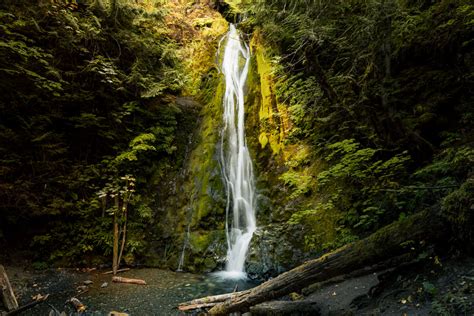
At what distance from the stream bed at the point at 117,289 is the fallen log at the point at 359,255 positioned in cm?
176

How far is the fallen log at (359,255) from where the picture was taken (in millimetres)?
2998

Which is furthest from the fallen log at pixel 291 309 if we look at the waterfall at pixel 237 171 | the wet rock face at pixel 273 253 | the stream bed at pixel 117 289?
the waterfall at pixel 237 171

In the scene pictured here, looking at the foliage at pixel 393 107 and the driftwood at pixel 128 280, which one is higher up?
the foliage at pixel 393 107

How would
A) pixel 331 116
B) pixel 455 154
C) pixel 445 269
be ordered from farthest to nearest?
pixel 331 116
pixel 455 154
pixel 445 269

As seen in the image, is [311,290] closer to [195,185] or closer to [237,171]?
[237,171]

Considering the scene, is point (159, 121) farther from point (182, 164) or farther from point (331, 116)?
point (331, 116)

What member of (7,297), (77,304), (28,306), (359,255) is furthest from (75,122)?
(359,255)

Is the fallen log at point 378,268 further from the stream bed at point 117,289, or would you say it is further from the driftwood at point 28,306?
the driftwood at point 28,306

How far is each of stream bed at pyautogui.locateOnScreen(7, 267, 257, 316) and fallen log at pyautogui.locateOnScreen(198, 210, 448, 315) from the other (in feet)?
5.77

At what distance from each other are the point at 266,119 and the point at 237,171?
192 centimetres

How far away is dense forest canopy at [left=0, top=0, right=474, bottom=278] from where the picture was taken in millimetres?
4754

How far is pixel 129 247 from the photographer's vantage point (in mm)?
7867

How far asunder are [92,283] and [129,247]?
1572mm

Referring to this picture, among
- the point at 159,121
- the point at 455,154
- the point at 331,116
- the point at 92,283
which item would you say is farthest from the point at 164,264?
the point at 455,154
